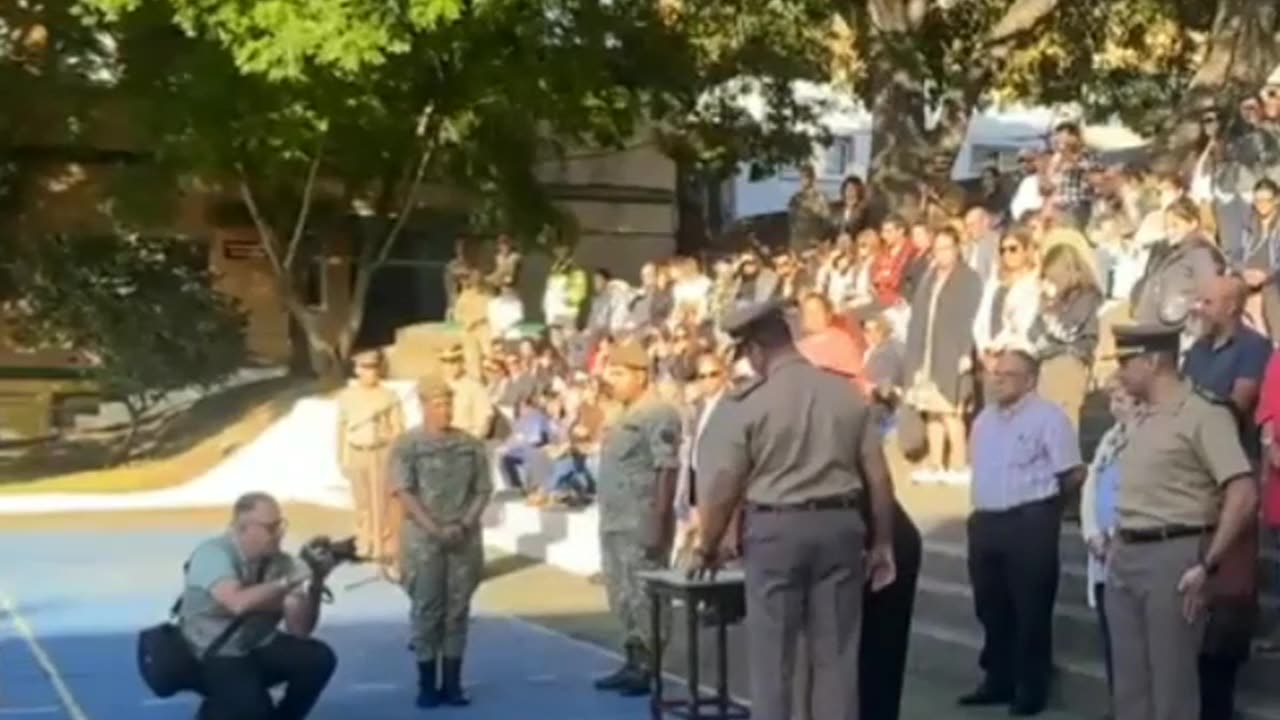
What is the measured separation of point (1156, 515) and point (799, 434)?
1343 mm

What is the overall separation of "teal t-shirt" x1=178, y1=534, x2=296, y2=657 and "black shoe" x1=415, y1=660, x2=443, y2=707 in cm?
193

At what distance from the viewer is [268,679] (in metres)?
10.5

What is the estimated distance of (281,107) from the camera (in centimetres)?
3061

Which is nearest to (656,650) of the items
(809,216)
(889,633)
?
(889,633)

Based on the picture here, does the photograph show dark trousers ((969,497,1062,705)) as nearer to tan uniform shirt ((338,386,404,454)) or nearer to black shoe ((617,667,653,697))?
black shoe ((617,667,653,697))

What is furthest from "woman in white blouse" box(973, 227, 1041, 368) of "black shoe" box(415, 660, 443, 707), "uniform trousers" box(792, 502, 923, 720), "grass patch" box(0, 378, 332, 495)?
"grass patch" box(0, 378, 332, 495)

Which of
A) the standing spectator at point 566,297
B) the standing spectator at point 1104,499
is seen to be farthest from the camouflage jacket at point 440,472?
the standing spectator at point 566,297

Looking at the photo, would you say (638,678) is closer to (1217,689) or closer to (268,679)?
(268,679)

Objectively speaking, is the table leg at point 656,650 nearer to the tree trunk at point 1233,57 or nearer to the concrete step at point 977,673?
the concrete step at point 977,673

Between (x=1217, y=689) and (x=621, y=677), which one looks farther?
(x=621, y=677)

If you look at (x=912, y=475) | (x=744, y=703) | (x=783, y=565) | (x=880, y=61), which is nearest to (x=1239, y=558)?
(x=783, y=565)

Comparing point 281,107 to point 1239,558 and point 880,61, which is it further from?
point 1239,558

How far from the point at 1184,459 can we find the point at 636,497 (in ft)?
14.6

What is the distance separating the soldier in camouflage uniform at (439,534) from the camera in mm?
12141
